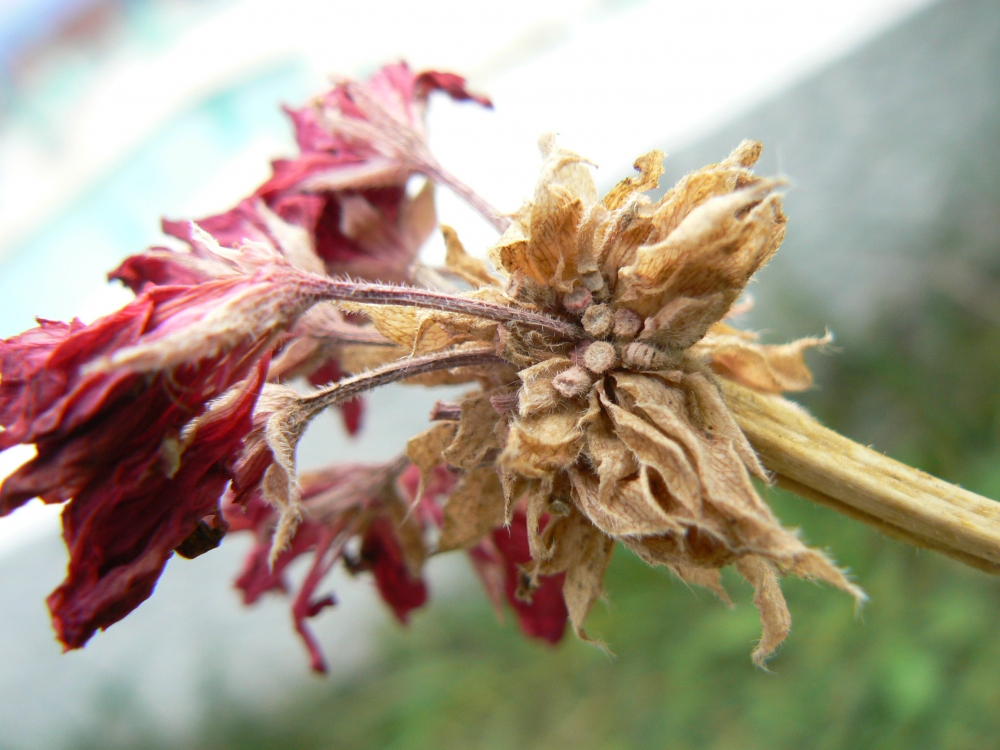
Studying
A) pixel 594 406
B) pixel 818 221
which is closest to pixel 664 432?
pixel 594 406

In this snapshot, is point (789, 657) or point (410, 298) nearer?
point (410, 298)

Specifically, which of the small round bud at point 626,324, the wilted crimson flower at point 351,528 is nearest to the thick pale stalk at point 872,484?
the small round bud at point 626,324

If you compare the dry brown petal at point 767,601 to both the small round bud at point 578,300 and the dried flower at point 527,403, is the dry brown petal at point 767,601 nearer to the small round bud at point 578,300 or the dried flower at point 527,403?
the dried flower at point 527,403

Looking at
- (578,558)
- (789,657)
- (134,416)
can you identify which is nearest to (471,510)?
(578,558)

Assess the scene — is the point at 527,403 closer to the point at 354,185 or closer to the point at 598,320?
the point at 598,320

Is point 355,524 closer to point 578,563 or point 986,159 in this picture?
point 578,563

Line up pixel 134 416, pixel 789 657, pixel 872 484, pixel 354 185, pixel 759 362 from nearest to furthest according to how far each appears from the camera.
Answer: pixel 134 416 < pixel 872 484 < pixel 759 362 < pixel 354 185 < pixel 789 657

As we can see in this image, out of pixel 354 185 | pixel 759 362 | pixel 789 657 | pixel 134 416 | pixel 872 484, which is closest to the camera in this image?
pixel 134 416
